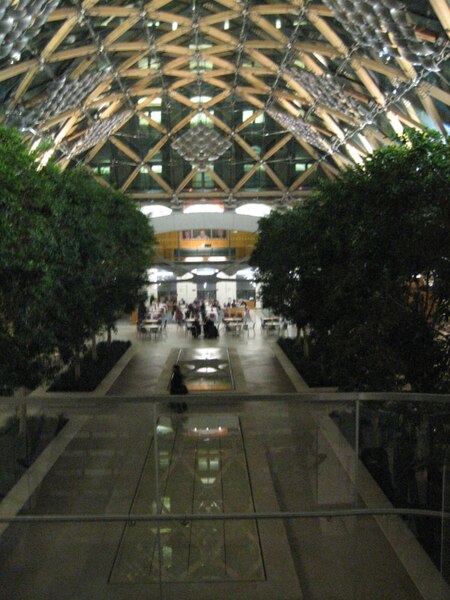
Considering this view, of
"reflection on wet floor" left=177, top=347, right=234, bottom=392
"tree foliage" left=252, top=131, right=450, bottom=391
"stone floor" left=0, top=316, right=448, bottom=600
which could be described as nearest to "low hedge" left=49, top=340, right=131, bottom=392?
"reflection on wet floor" left=177, top=347, right=234, bottom=392

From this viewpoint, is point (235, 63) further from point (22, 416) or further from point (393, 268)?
point (22, 416)

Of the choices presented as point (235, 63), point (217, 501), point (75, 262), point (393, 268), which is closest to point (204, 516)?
point (217, 501)

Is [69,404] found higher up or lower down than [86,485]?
higher up

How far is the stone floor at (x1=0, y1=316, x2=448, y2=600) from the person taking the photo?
19.6ft

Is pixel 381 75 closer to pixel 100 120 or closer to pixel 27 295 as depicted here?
pixel 100 120

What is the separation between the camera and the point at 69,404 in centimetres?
616

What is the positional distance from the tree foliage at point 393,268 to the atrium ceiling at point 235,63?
647 cm

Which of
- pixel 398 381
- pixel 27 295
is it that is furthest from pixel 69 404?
pixel 398 381

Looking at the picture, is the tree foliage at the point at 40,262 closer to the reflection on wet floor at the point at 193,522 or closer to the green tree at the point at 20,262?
the green tree at the point at 20,262

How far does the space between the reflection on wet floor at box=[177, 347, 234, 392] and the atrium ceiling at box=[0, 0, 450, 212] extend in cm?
827

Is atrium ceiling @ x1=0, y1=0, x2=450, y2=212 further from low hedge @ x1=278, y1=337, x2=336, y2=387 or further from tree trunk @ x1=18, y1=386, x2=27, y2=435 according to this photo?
low hedge @ x1=278, y1=337, x2=336, y2=387

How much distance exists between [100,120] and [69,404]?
117 feet

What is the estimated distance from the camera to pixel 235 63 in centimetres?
3797

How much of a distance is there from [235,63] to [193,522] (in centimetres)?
3526
